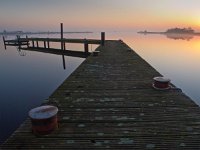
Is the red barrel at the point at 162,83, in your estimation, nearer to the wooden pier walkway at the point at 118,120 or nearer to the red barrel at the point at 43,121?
the wooden pier walkway at the point at 118,120

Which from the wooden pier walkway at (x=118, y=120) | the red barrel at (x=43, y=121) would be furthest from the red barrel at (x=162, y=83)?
the red barrel at (x=43, y=121)

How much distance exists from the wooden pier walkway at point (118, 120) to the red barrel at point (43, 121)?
0.41ft

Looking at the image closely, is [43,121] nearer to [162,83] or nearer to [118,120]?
[118,120]

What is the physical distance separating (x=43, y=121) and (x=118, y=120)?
173cm

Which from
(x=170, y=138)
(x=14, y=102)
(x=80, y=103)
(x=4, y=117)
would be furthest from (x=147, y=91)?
(x=14, y=102)

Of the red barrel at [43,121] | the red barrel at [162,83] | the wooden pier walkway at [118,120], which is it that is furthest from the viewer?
the red barrel at [162,83]

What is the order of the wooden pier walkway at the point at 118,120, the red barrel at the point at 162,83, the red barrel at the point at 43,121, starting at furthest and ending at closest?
the red barrel at the point at 162,83 → the red barrel at the point at 43,121 → the wooden pier walkway at the point at 118,120

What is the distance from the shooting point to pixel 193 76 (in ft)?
74.2

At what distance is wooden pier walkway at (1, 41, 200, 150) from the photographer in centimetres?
373

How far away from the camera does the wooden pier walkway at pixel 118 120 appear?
12.3 ft

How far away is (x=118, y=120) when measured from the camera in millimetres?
4645

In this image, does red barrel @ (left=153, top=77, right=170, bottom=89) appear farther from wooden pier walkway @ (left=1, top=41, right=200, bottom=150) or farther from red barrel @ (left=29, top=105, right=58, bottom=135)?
red barrel @ (left=29, top=105, right=58, bottom=135)

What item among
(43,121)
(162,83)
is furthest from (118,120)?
(162,83)

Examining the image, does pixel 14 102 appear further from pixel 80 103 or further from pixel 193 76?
pixel 193 76
